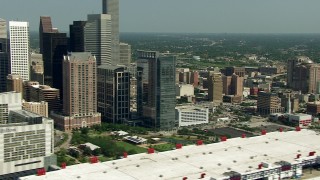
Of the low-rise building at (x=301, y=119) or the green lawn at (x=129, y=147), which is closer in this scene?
the green lawn at (x=129, y=147)

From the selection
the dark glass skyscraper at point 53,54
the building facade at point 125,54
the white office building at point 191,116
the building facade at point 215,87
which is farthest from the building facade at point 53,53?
the white office building at point 191,116

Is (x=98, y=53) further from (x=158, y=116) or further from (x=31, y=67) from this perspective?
(x=158, y=116)

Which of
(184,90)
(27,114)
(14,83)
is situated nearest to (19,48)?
(14,83)

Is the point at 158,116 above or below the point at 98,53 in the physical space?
below

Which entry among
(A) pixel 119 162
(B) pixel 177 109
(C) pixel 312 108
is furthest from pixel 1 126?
(C) pixel 312 108

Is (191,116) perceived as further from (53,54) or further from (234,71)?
(234,71)

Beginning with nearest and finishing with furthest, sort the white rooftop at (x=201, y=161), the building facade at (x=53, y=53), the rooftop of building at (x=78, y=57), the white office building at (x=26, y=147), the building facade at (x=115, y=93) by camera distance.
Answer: the white rooftop at (x=201, y=161) < the white office building at (x=26, y=147) < the rooftop of building at (x=78, y=57) < the building facade at (x=115, y=93) < the building facade at (x=53, y=53)

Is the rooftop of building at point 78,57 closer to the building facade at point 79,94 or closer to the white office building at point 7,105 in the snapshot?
the building facade at point 79,94
